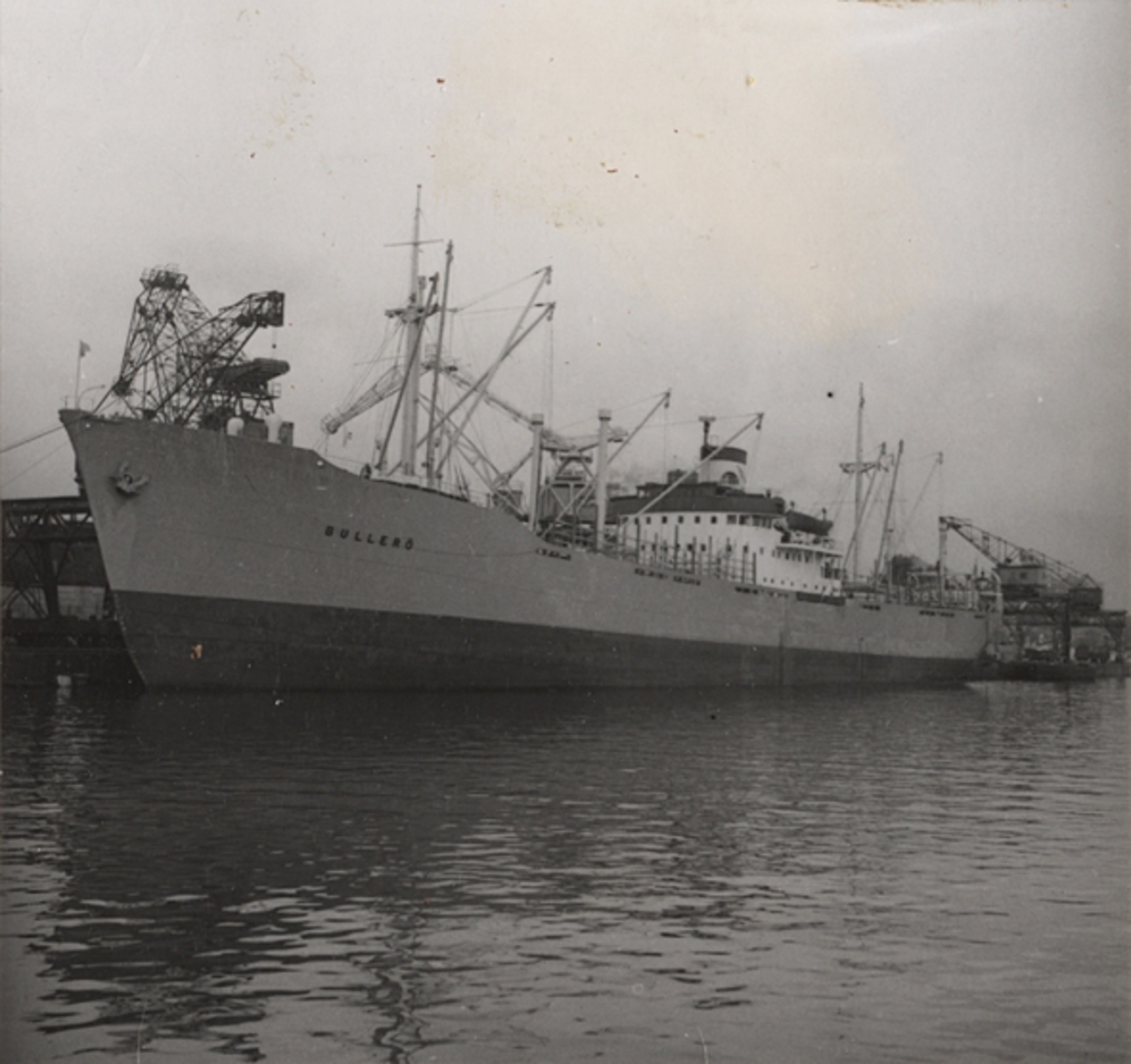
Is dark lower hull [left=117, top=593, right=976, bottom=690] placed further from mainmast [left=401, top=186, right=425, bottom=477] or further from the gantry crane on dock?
the gantry crane on dock

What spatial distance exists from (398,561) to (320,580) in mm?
1974

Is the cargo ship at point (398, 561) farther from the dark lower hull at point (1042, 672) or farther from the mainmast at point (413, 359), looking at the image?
the dark lower hull at point (1042, 672)

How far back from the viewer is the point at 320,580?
2533 cm

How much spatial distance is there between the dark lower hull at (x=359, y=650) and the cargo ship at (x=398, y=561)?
0.05m

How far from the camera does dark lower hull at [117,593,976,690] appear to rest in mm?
24156

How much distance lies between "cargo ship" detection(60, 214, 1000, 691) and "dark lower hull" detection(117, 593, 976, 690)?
0.15 ft

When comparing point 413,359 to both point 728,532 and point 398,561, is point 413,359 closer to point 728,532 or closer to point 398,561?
point 398,561

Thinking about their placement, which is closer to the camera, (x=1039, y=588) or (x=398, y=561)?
(x=398, y=561)

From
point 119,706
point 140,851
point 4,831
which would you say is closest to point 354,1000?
point 140,851

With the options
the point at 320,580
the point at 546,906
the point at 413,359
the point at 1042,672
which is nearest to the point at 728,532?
the point at 413,359

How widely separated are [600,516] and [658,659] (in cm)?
483

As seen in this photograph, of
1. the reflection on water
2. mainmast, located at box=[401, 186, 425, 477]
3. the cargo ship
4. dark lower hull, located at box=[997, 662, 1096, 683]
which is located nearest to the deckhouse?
the cargo ship

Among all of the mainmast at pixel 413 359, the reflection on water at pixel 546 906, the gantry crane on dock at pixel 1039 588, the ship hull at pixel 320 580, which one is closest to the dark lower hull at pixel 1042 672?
the gantry crane on dock at pixel 1039 588

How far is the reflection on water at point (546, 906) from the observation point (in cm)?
574
